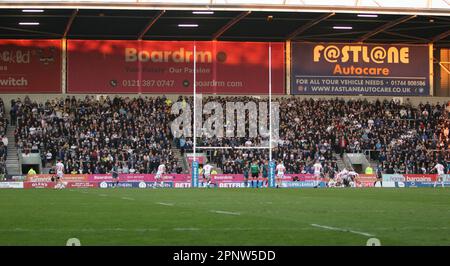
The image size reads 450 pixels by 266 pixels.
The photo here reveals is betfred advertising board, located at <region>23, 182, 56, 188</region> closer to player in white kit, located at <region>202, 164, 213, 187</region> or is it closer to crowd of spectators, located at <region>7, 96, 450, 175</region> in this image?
crowd of spectators, located at <region>7, 96, 450, 175</region>

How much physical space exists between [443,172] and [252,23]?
14300 mm

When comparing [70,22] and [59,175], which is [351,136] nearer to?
[70,22]

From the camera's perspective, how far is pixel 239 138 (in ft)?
174

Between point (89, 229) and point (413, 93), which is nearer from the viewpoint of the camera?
point (89, 229)

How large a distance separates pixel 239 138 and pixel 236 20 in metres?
7.02

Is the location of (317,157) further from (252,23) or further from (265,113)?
(252,23)

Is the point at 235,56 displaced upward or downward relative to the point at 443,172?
upward

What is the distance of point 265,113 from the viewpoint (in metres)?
54.5

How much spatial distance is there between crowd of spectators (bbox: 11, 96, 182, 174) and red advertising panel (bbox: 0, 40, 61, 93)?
4.09 ft

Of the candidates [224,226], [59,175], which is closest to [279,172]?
[59,175]

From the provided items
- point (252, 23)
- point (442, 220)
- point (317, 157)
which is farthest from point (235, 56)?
point (442, 220)

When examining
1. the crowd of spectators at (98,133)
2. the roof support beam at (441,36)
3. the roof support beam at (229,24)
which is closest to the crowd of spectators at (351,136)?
the crowd of spectators at (98,133)

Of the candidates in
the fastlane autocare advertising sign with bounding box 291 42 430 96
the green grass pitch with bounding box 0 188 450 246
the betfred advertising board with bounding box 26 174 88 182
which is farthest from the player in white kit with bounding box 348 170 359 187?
the green grass pitch with bounding box 0 188 450 246

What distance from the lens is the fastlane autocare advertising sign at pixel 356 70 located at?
58.7 m
